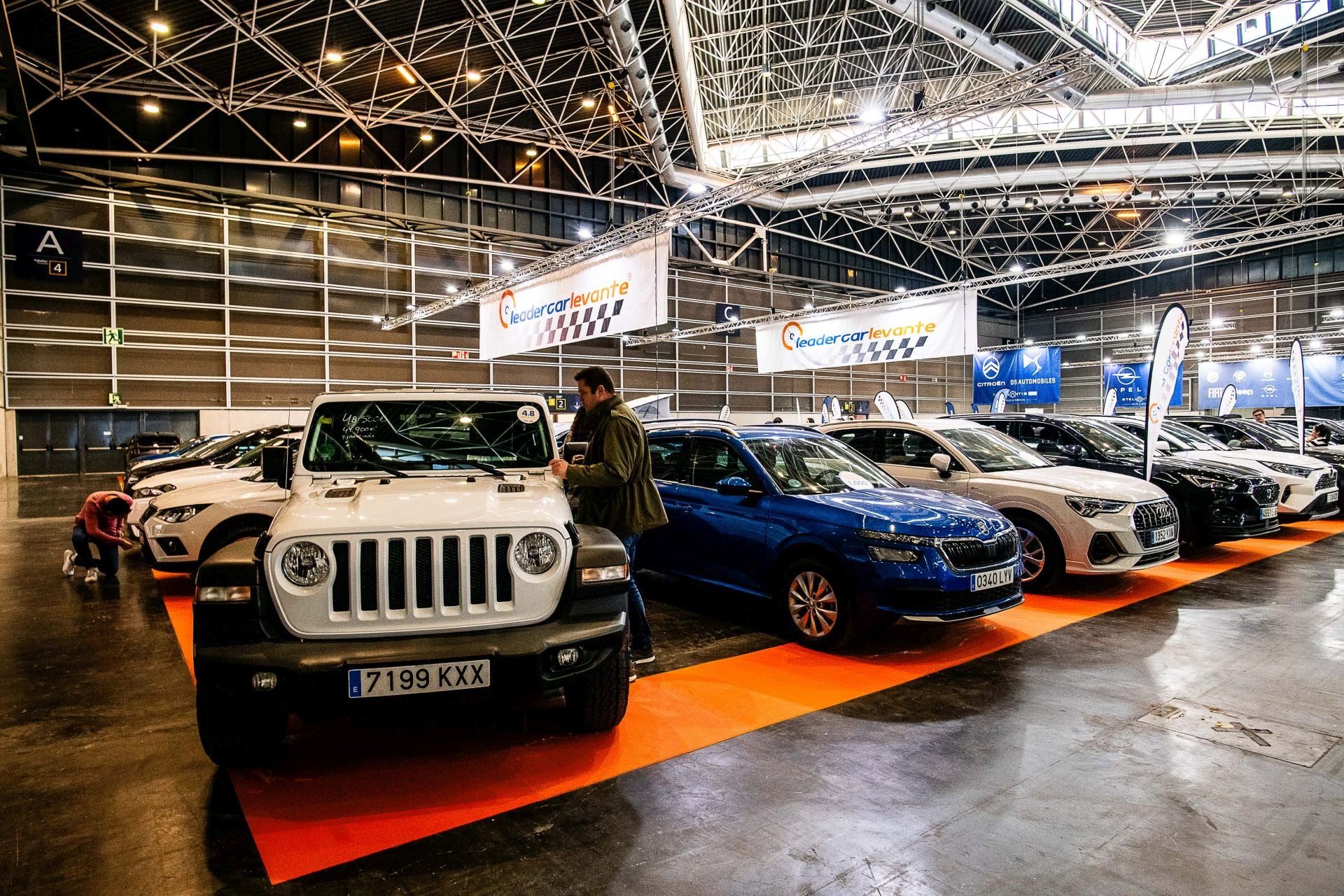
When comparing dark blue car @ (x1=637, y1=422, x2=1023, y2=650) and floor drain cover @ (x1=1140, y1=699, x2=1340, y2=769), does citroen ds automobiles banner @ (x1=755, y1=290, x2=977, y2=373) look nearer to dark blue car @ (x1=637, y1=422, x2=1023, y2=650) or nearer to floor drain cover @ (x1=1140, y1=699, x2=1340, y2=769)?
dark blue car @ (x1=637, y1=422, x2=1023, y2=650)

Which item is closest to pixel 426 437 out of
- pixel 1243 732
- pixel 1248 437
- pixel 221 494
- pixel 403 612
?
pixel 403 612

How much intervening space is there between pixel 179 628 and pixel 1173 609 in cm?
791

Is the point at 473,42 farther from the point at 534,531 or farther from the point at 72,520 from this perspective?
the point at 534,531

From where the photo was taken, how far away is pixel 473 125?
2230 cm

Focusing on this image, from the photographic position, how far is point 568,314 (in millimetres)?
14180

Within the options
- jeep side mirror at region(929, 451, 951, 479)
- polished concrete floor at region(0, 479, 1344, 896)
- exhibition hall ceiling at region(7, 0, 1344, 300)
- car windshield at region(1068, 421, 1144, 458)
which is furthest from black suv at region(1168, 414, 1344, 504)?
polished concrete floor at region(0, 479, 1344, 896)

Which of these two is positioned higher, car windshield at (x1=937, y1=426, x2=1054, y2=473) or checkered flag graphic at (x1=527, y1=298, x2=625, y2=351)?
checkered flag graphic at (x1=527, y1=298, x2=625, y2=351)

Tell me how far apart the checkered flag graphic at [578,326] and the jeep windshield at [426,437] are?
29.8 ft

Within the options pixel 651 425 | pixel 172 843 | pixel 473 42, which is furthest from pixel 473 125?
pixel 172 843

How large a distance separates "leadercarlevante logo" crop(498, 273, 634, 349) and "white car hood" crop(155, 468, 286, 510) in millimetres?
7577

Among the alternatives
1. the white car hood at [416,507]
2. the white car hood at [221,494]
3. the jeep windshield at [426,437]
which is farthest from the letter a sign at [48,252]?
the white car hood at [416,507]

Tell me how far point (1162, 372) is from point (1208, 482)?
1.28m

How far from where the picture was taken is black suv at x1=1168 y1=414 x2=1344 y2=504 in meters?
11.6

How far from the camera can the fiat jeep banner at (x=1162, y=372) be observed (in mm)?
7234
